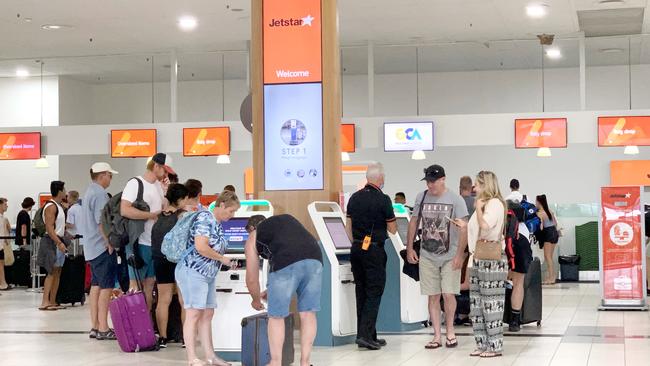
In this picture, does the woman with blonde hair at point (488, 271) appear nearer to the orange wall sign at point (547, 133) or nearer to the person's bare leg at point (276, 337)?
the person's bare leg at point (276, 337)

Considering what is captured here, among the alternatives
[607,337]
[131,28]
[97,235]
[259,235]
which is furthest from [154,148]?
[259,235]

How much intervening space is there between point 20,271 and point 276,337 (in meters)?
12.0

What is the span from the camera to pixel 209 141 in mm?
18469

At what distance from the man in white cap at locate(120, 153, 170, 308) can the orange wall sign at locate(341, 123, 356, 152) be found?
9.11m

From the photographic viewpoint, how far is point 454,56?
66.5 ft

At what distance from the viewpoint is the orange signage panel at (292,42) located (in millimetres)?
9227

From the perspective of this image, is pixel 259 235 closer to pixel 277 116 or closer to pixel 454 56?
pixel 277 116

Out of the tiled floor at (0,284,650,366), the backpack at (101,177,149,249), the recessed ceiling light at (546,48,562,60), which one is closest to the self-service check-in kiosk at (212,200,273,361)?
the tiled floor at (0,284,650,366)

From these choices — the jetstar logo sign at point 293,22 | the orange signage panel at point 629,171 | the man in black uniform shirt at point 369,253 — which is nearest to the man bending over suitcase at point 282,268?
the man in black uniform shirt at point 369,253

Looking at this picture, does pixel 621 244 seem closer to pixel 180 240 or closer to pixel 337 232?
pixel 337 232

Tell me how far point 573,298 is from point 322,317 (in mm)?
5961

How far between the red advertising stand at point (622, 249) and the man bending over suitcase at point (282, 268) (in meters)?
6.08

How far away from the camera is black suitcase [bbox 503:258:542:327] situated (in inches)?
383

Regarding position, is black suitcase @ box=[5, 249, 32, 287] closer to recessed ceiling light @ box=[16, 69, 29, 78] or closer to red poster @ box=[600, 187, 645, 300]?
recessed ceiling light @ box=[16, 69, 29, 78]
